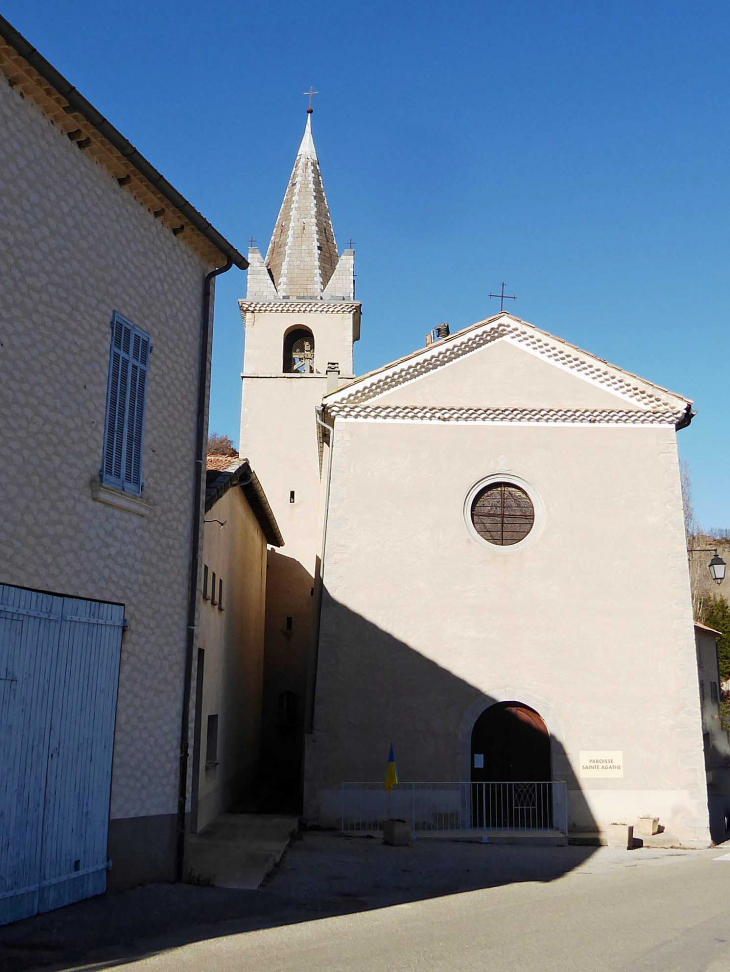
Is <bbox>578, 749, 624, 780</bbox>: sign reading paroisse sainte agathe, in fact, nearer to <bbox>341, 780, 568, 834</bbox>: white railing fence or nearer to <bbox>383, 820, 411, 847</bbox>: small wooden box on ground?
<bbox>341, 780, 568, 834</bbox>: white railing fence

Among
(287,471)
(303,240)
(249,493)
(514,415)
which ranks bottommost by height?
(249,493)

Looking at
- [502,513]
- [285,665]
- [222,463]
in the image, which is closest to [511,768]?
[502,513]

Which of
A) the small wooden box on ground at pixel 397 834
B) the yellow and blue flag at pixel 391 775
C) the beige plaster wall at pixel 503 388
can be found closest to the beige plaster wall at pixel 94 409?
the small wooden box on ground at pixel 397 834

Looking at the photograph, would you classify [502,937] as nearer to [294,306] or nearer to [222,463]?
[222,463]

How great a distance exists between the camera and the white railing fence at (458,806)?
14594 millimetres

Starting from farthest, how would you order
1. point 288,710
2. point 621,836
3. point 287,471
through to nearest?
point 287,471, point 288,710, point 621,836

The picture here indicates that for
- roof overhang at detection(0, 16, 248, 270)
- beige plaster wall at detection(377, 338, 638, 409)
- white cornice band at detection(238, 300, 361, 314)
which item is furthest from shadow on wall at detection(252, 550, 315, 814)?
roof overhang at detection(0, 16, 248, 270)

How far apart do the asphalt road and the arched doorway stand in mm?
4121

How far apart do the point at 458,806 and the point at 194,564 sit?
7206mm

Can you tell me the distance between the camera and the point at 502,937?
25.2 ft

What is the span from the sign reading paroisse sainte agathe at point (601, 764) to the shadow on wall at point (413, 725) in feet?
0.84

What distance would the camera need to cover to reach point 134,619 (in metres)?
9.03

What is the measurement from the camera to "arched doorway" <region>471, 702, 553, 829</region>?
14.8m

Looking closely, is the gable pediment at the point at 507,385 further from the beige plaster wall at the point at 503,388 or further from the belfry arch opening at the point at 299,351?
the belfry arch opening at the point at 299,351
